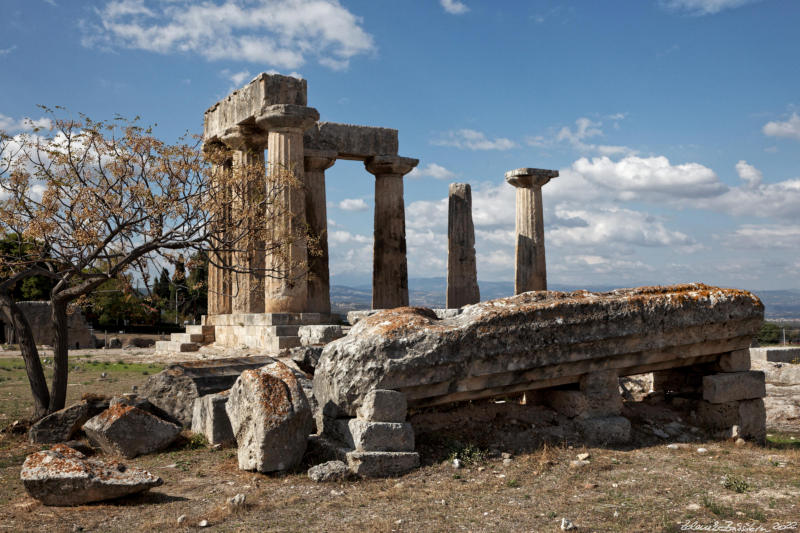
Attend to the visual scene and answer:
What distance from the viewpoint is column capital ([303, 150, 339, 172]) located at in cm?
2197

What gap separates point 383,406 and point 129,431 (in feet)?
9.45

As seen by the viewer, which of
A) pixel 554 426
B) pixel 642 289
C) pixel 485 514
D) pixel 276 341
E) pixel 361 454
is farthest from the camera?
pixel 276 341

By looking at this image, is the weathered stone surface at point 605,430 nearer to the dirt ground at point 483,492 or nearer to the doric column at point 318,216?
the dirt ground at point 483,492

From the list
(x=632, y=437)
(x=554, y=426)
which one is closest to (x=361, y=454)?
(x=554, y=426)

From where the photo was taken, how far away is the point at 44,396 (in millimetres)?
9430

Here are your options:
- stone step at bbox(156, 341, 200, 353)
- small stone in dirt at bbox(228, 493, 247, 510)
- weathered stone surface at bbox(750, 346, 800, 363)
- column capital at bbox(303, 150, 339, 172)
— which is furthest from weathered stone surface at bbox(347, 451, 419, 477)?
column capital at bbox(303, 150, 339, 172)

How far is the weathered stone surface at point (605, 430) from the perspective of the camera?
291 inches

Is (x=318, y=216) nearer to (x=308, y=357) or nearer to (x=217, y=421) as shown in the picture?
(x=308, y=357)

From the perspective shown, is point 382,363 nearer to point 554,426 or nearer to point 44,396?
point 554,426

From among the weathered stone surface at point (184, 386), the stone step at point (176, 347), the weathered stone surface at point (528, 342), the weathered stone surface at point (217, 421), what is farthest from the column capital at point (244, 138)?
the weathered stone surface at point (528, 342)

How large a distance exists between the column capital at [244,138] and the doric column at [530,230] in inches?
355

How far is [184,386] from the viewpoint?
29.4ft

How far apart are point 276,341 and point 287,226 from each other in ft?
9.40

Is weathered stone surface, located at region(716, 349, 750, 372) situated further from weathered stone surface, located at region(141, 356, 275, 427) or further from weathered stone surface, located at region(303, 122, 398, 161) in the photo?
weathered stone surface, located at region(303, 122, 398, 161)
